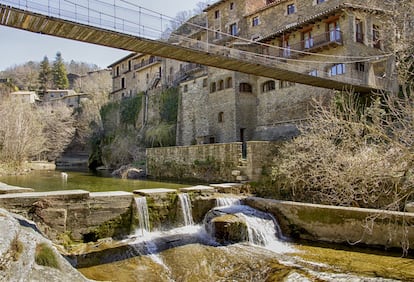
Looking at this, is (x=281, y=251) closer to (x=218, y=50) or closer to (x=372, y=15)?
(x=218, y=50)

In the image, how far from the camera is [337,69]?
62.9 feet

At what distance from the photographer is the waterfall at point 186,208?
30.6 feet

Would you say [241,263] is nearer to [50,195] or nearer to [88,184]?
[50,195]

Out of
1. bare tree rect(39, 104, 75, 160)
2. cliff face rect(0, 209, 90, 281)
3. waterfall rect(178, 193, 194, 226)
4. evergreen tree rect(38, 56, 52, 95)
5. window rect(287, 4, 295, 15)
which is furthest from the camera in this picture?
evergreen tree rect(38, 56, 52, 95)

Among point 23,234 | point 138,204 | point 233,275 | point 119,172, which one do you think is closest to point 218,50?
point 138,204

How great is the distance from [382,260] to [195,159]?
12.4 m

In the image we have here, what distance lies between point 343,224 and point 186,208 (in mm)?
4170

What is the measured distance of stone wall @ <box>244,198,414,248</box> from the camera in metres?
7.22

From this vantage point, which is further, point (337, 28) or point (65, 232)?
point (337, 28)

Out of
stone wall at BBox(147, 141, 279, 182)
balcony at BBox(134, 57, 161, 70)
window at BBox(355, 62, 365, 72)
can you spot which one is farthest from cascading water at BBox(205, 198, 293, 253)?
balcony at BBox(134, 57, 161, 70)

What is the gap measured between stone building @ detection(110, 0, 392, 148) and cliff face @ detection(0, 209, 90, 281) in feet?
40.3

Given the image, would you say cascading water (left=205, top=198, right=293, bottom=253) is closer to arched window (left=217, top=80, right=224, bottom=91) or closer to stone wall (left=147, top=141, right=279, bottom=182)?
stone wall (left=147, top=141, right=279, bottom=182)

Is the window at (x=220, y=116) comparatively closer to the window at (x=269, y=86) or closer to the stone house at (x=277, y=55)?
the stone house at (x=277, y=55)

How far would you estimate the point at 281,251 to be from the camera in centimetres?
758
